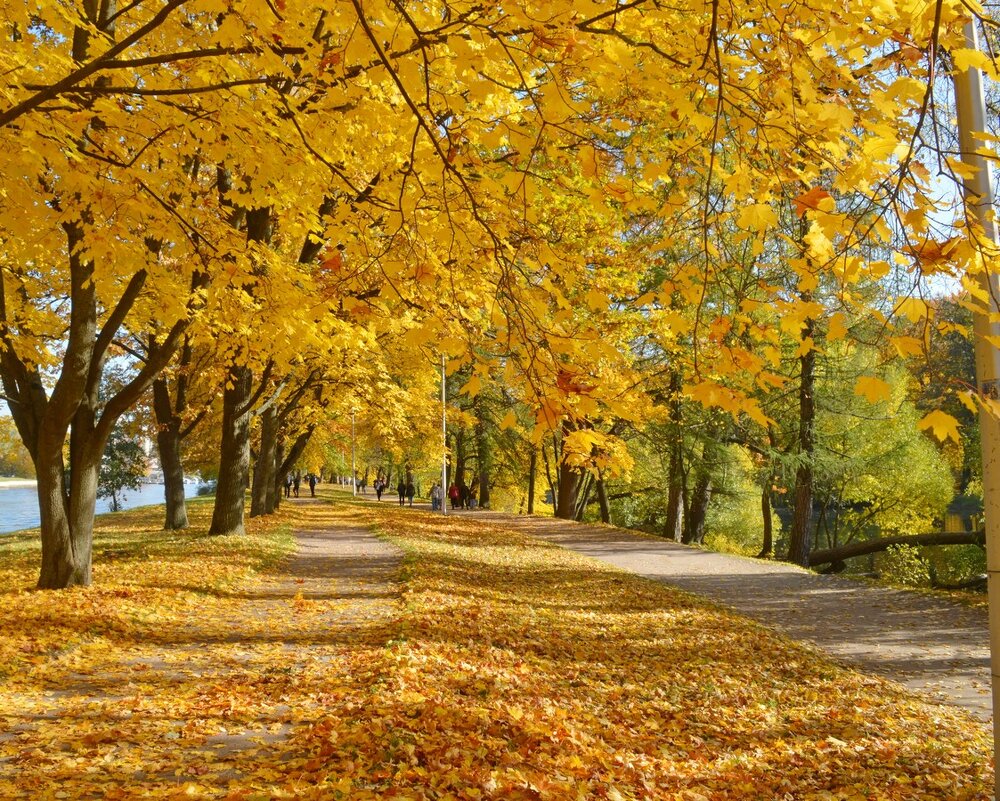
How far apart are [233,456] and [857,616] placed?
38.4 feet

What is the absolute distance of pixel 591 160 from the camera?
3.24 meters

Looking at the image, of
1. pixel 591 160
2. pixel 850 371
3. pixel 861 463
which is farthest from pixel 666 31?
pixel 861 463

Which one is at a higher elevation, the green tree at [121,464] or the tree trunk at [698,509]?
the green tree at [121,464]

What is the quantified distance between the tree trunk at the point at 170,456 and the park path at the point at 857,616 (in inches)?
405

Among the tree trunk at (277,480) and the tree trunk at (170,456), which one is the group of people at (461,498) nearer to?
the tree trunk at (277,480)

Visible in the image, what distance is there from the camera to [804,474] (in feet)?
60.2

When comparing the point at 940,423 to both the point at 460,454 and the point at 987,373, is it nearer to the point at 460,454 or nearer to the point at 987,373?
the point at 987,373

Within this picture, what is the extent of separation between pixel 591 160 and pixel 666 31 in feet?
7.44

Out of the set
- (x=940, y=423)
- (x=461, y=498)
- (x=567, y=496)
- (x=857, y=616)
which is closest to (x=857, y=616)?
(x=857, y=616)

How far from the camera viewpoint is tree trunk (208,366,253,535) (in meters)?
14.7

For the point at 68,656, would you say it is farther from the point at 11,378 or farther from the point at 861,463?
the point at 861,463

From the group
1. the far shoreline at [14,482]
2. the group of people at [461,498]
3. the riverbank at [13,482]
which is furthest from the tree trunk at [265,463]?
the riverbank at [13,482]

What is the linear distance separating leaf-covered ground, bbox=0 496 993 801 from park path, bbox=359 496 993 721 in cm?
66

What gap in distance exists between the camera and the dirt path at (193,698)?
380 centimetres
